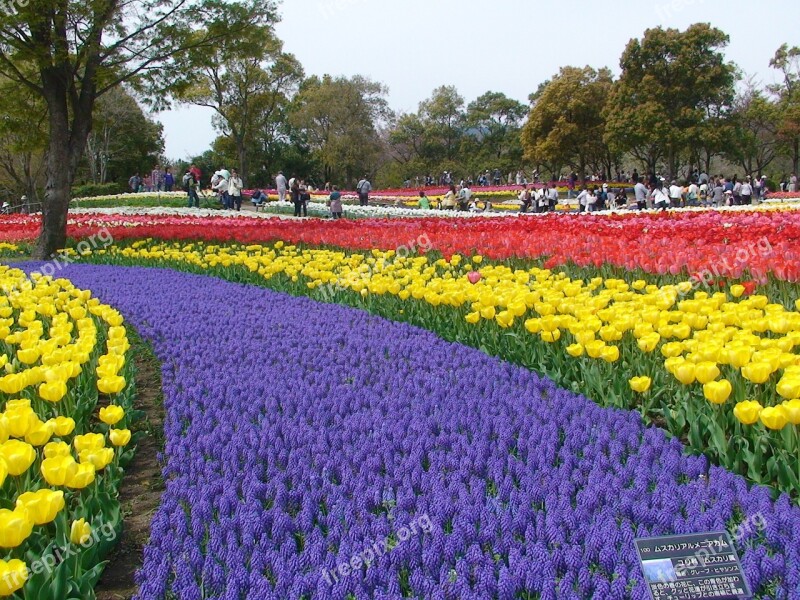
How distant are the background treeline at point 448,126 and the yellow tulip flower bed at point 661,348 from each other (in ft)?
87.2

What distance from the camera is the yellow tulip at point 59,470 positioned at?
2.65 meters

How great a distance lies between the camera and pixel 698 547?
2.24 meters

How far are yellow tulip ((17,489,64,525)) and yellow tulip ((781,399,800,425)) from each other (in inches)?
104

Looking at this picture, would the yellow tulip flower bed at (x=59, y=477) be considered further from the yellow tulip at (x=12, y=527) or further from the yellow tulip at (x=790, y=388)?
the yellow tulip at (x=790, y=388)

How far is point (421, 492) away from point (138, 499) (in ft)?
4.61

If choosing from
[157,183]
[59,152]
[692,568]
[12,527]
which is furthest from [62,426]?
[157,183]

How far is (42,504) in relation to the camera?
94.9 inches

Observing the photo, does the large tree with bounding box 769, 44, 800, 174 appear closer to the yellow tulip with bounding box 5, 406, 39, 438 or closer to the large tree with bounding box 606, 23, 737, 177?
the large tree with bounding box 606, 23, 737, 177

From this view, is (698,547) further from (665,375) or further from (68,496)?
(68,496)

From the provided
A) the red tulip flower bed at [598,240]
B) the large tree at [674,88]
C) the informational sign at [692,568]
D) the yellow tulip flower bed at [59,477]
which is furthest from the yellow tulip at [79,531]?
the large tree at [674,88]

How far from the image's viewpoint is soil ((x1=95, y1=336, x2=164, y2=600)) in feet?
9.10

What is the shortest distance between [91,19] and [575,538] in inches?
511

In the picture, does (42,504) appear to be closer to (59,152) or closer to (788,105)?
(59,152)

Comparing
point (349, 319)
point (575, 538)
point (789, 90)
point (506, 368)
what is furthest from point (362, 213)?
point (789, 90)
